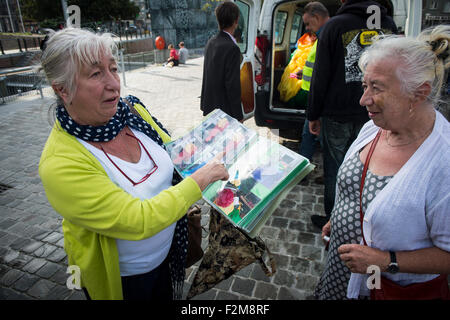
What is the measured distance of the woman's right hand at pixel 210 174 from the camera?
133 cm

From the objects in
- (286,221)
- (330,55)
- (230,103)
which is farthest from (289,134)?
(330,55)

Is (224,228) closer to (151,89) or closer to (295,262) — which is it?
(295,262)

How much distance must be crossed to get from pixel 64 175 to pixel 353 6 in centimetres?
281

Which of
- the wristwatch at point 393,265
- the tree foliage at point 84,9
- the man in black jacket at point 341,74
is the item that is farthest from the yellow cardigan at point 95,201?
the tree foliage at point 84,9

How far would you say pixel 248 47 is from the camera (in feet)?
16.5

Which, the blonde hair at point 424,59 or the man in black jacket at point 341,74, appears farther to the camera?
the man in black jacket at point 341,74

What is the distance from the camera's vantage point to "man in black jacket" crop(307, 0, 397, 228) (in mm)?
2662

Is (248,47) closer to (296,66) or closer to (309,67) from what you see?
(296,66)

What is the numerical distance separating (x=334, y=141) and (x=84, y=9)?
126 ft

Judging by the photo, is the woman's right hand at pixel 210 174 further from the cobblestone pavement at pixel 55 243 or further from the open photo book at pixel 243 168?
the cobblestone pavement at pixel 55 243

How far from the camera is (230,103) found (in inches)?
157

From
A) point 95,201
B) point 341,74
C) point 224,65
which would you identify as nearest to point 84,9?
point 224,65

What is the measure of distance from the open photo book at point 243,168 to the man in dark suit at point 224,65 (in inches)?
92.7

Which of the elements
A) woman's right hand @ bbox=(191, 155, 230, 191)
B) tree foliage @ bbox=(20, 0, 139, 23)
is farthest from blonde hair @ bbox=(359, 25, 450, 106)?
tree foliage @ bbox=(20, 0, 139, 23)
